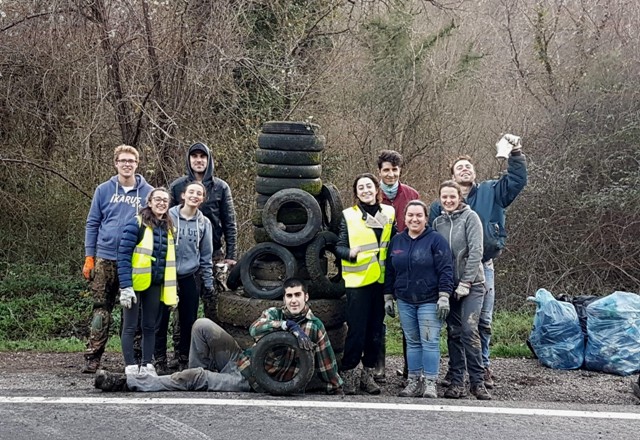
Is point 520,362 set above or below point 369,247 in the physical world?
below

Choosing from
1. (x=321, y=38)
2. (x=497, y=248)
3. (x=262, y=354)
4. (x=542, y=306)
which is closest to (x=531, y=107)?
(x=321, y=38)

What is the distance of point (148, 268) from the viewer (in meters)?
6.51

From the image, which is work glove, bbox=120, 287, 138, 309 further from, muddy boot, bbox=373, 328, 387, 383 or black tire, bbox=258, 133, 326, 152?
muddy boot, bbox=373, 328, 387, 383

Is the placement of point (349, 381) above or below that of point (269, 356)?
below

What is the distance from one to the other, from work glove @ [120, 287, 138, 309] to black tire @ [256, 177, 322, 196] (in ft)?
5.48

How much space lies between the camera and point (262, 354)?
612 cm

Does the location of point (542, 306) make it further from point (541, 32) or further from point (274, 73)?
point (541, 32)

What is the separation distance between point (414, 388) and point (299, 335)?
1.08 m

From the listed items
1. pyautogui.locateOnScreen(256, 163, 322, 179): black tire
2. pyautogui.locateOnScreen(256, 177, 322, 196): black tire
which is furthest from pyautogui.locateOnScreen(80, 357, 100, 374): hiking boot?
pyautogui.locateOnScreen(256, 163, 322, 179): black tire

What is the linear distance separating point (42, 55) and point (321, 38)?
434 cm

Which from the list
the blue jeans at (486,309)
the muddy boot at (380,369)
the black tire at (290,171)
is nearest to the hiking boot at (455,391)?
the blue jeans at (486,309)

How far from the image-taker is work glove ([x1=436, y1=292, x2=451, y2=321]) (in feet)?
20.3

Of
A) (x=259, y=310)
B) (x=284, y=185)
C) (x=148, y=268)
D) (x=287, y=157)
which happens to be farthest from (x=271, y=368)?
(x=287, y=157)

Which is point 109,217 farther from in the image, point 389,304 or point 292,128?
point 389,304
